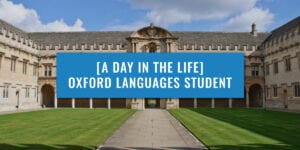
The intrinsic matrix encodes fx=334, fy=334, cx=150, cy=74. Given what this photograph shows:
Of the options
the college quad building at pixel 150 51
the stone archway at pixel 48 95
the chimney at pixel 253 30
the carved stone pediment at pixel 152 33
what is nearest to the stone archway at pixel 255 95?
the college quad building at pixel 150 51

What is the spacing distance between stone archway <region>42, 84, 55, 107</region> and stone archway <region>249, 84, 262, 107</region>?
102 ft

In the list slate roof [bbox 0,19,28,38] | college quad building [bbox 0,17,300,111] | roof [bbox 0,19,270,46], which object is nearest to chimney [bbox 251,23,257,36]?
college quad building [bbox 0,17,300,111]

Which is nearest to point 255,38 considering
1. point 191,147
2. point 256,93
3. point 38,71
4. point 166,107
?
point 256,93

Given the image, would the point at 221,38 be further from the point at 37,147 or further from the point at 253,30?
the point at 37,147

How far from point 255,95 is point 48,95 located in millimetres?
32489

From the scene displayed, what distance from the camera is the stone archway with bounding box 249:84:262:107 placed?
5093cm

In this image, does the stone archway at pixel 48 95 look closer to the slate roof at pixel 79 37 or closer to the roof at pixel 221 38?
the slate roof at pixel 79 37

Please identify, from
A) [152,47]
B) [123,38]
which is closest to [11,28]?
[123,38]

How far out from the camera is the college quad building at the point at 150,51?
38625mm

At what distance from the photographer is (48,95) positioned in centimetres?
5247

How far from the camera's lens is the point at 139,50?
159 ft

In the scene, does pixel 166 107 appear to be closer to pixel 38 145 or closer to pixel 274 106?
pixel 274 106

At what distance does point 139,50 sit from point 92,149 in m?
37.7

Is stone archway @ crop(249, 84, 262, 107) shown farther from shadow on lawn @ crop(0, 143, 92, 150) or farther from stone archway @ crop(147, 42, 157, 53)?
shadow on lawn @ crop(0, 143, 92, 150)
